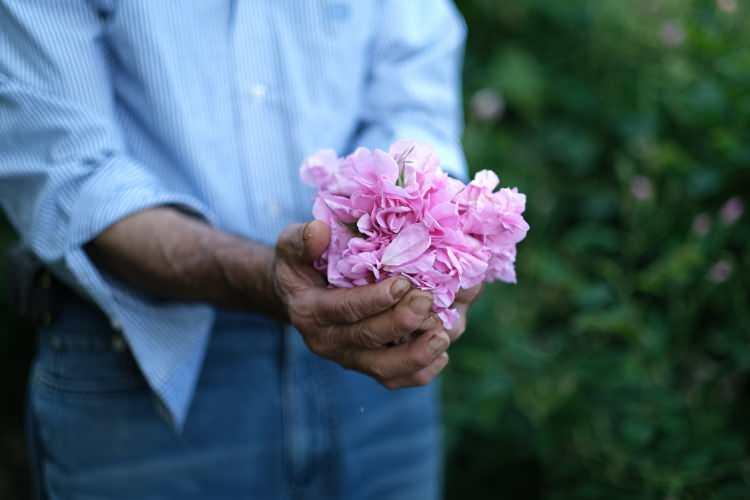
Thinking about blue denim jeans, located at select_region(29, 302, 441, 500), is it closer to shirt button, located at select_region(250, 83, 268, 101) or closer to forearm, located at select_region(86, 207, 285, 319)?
forearm, located at select_region(86, 207, 285, 319)

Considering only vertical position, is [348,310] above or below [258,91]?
below

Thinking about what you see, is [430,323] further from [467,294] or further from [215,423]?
[215,423]

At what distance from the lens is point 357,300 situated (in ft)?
3.32

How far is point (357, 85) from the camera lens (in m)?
1.52

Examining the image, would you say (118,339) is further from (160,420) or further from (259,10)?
(259,10)

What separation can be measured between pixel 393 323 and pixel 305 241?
156 millimetres

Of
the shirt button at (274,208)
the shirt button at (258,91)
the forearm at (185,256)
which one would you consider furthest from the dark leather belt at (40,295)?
the shirt button at (258,91)

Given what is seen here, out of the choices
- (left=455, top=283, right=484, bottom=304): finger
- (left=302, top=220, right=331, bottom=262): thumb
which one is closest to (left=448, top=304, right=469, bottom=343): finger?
(left=455, top=283, right=484, bottom=304): finger

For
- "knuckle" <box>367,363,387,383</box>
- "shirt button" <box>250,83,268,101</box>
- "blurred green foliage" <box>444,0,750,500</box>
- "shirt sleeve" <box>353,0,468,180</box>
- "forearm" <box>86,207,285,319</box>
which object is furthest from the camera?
"blurred green foliage" <box>444,0,750,500</box>

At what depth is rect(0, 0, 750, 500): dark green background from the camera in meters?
1.94

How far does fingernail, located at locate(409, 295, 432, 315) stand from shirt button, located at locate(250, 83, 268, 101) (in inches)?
22.9

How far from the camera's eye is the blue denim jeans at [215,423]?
4.58ft

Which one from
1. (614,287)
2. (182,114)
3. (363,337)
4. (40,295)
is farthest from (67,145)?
(614,287)

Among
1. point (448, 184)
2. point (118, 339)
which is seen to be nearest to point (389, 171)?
point (448, 184)
